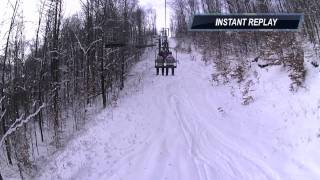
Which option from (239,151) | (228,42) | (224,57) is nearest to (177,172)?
(239,151)

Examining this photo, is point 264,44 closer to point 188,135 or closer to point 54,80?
point 188,135

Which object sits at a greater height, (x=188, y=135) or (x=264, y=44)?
(x=264, y=44)

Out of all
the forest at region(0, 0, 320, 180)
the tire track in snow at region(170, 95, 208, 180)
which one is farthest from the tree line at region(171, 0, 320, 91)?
the tire track in snow at region(170, 95, 208, 180)

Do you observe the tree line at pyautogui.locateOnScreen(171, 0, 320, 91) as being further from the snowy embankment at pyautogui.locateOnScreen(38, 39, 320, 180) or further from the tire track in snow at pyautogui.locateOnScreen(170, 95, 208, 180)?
the tire track in snow at pyautogui.locateOnScreen(170, 95, 208, 180)

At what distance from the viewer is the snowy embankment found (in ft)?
46.8

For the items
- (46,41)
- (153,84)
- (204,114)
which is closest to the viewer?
(204,114)

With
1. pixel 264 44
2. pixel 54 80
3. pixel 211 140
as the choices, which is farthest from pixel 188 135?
pixel 54 80

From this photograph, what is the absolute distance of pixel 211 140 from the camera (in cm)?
1895

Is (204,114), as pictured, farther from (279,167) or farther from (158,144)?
(279,167)

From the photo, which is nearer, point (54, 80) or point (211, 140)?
point (211, 140)

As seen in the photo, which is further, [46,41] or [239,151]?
[46,41]

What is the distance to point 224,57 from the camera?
41.6 meters

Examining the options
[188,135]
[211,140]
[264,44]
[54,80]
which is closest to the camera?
[211,140]

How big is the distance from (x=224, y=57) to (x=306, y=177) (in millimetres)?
29989
